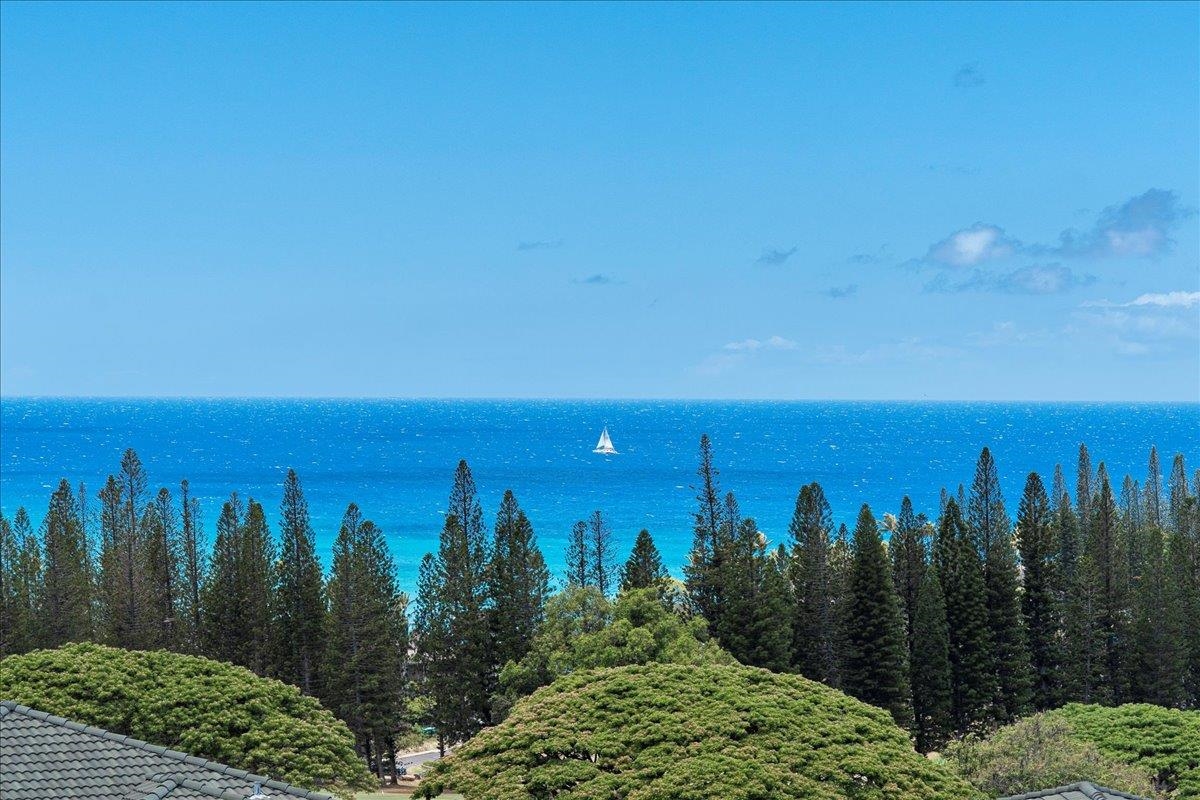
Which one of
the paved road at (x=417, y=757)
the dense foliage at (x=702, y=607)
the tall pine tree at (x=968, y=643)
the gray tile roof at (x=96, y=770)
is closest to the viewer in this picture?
the gray tile roof at (x=96, y=770)

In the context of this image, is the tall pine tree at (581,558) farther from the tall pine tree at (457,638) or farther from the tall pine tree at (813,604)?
the tall pine tree at (813,604)

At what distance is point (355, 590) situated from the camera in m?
35.1

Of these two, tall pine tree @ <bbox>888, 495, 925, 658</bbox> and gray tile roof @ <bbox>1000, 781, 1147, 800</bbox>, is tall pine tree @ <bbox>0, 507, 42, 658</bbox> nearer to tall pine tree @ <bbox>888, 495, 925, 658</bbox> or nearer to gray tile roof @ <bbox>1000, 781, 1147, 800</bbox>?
tall pine tree @ <bbox>888, 495, 925, 658</bbox>

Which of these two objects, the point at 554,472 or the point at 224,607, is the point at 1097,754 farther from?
the point at 554,472

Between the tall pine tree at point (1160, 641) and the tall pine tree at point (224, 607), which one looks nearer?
the tall pine tree at point (224, 607)

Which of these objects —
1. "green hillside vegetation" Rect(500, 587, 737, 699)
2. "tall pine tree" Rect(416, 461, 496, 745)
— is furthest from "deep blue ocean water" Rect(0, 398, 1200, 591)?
"green hillside vegetation" Rect(500, 587, 737, 699)

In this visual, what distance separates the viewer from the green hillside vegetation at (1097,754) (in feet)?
72.8

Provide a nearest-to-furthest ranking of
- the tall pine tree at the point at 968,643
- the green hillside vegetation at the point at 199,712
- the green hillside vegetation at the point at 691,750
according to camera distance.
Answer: the green hillside vegetation at the point at 691,750
the green hillside vegetation at the point at 199,712
the tall pine tree at the point at 968,643

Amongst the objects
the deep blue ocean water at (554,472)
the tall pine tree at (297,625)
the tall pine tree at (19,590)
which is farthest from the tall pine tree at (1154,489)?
the tall pine tree at (19,590)

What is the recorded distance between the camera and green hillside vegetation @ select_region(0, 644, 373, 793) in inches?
805

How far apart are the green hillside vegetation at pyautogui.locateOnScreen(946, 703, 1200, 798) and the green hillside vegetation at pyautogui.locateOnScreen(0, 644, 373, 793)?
43.2 ft

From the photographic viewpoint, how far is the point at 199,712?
69.0 ft

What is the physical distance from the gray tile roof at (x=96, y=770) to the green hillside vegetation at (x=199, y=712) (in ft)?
19.4

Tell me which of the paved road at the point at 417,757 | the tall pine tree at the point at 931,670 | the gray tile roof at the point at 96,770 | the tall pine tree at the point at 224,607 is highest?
the gray tile roof at the point at 96,770
